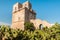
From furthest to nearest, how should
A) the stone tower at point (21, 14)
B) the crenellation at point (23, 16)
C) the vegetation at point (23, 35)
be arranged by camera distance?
the stone tower at point (21, 14) < the crenellation at point (23, 16) < the vegetation at point (23, 35)

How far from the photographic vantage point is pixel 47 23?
32.8 m

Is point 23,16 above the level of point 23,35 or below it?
above

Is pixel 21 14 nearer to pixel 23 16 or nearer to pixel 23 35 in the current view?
pixel 23 16

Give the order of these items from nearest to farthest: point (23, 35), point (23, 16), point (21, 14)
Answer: point (23, 35) < point (23, 16) < point (21, 14)

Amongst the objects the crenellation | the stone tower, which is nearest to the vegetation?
the crenellation

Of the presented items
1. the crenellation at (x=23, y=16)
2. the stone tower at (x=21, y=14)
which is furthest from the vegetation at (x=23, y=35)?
the stone tower at (x=21, y=14)

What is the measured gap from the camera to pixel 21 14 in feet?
117

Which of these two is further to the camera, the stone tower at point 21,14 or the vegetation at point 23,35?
the stone tower at point 21,14

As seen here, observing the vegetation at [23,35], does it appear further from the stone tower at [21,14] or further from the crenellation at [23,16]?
the stone tower at [21,14]

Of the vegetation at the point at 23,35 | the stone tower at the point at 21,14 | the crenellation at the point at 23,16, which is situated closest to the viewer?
the vegetation at the point at 23,35

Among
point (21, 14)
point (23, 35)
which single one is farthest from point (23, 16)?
point (23, 35)

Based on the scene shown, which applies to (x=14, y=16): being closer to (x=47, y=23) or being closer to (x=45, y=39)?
(x=47, y=23)

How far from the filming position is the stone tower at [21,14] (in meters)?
35.0

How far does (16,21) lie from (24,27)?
3.16 metres
